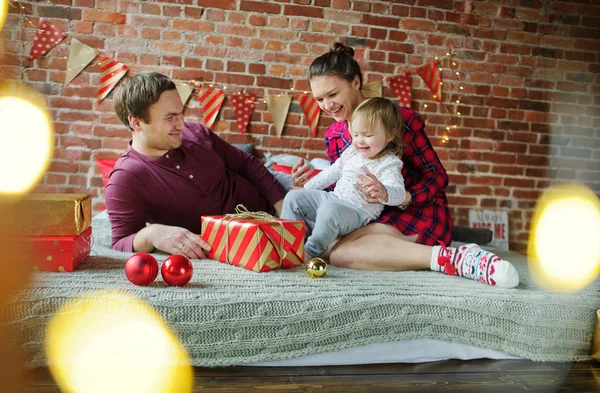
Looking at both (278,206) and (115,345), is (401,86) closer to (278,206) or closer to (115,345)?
(278,206)

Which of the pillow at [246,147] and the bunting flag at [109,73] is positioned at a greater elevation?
the bunting flag at [109,73]

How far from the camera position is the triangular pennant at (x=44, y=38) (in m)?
2.98

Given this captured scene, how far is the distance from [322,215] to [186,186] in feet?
2.06

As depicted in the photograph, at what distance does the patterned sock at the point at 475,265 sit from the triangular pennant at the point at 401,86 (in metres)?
1.71

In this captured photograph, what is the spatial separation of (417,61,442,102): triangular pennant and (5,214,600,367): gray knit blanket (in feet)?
6.59

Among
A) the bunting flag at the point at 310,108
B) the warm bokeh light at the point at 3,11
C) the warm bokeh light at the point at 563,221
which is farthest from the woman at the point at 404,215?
the warm bokeh light at the point at 3,11

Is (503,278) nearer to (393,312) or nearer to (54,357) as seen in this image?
(393,312)

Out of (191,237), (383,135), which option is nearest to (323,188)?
(383,135)

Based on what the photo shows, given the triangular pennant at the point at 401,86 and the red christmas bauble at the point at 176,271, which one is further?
the triangular pennant at the point at 401,86

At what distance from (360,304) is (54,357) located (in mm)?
827

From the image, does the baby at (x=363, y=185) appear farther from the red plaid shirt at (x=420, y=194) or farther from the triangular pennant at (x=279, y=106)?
the triangular pennant at (x=279, y=106)

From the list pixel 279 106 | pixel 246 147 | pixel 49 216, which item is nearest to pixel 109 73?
pixel 246 147

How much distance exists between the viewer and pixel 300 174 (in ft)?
7.57

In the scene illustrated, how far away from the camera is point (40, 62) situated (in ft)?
9.93
